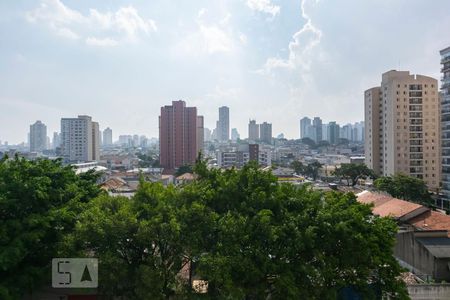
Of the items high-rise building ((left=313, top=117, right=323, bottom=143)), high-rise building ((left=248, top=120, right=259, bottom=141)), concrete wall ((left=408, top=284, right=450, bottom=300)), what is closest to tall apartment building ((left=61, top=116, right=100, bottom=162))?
high-rise building ((left=248, top=120, right=259, bottom=141))

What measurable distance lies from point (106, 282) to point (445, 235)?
12842mm

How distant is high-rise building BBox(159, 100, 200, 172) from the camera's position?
7156 cm

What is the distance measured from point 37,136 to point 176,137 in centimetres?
11897

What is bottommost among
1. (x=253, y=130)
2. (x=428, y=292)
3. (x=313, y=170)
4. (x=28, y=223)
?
(x=428, y=292)

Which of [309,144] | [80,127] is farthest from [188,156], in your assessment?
[309,144]

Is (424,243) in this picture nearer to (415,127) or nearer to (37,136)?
(415,127)

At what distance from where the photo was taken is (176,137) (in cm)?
7181

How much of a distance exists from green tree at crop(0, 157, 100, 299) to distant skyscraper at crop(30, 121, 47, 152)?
167 m

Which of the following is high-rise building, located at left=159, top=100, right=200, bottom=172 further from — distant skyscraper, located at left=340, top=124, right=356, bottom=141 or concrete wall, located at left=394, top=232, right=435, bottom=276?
distant skyscraper, located at left=340, top=124, right=356, bottom=141

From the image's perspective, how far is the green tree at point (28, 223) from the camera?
8531mm

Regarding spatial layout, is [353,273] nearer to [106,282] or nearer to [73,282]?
[106,282]

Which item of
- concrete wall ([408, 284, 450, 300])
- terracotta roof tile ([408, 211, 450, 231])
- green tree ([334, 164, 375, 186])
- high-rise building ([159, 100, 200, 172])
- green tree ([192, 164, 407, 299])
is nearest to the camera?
green tree ([192, 164, 407, 299])

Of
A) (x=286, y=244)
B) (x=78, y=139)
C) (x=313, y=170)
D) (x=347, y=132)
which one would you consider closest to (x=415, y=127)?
(x=313, y=170)

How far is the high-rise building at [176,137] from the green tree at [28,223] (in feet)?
199
